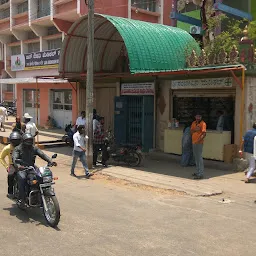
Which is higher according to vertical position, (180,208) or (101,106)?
(101,106)

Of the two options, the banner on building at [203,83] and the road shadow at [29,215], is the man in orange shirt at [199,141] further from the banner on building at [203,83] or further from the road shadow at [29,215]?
the road shadow at [29,215]

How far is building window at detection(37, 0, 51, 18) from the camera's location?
27.1 m

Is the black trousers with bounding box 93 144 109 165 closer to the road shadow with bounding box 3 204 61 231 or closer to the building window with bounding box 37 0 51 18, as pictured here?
the road shadow with bounding box 3 204 61 231

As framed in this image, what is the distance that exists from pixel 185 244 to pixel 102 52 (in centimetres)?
1207

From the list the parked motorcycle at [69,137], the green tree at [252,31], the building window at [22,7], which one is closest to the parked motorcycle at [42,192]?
the parked motorcycle at [69,137]

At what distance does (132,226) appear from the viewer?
5887 millimetres

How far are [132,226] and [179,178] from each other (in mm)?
4317

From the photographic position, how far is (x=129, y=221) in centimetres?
618

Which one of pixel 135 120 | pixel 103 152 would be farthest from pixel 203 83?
pixel 103 152

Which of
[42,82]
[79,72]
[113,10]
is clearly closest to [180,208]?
[79,72]

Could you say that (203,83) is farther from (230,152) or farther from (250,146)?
(250,146)

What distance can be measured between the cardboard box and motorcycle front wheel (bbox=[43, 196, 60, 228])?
6663 mm

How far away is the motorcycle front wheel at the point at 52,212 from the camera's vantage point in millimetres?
5664

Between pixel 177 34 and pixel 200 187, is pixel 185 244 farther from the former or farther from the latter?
pixel 177 34
